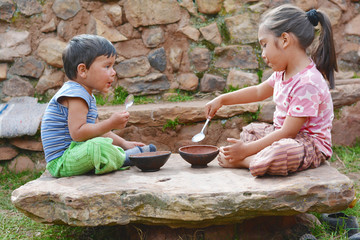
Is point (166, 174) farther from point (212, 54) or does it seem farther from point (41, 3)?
point (41, 3)

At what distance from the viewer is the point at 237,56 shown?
339cm

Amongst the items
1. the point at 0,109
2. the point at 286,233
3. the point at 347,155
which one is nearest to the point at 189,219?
the point at 286,233

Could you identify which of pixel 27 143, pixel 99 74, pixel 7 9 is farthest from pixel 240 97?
pixel 7 9

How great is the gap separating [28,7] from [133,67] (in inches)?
40.0

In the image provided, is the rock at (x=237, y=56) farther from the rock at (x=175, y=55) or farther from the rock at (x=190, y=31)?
the rock at (x=175, y=55)

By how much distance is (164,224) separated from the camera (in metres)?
1.76

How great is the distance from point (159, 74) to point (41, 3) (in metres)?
1.16

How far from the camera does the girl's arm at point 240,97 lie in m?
2.23

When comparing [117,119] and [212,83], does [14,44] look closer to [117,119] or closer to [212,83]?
[212,83]

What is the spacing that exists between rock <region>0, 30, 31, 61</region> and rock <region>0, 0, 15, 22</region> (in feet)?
0.41

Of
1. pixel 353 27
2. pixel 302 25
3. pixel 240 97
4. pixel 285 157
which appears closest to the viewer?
pixel 285 157

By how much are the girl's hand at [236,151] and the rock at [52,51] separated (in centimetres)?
203

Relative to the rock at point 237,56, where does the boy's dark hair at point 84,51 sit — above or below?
above

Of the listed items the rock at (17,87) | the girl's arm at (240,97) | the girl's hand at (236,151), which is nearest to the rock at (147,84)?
the rock at (17,87)
